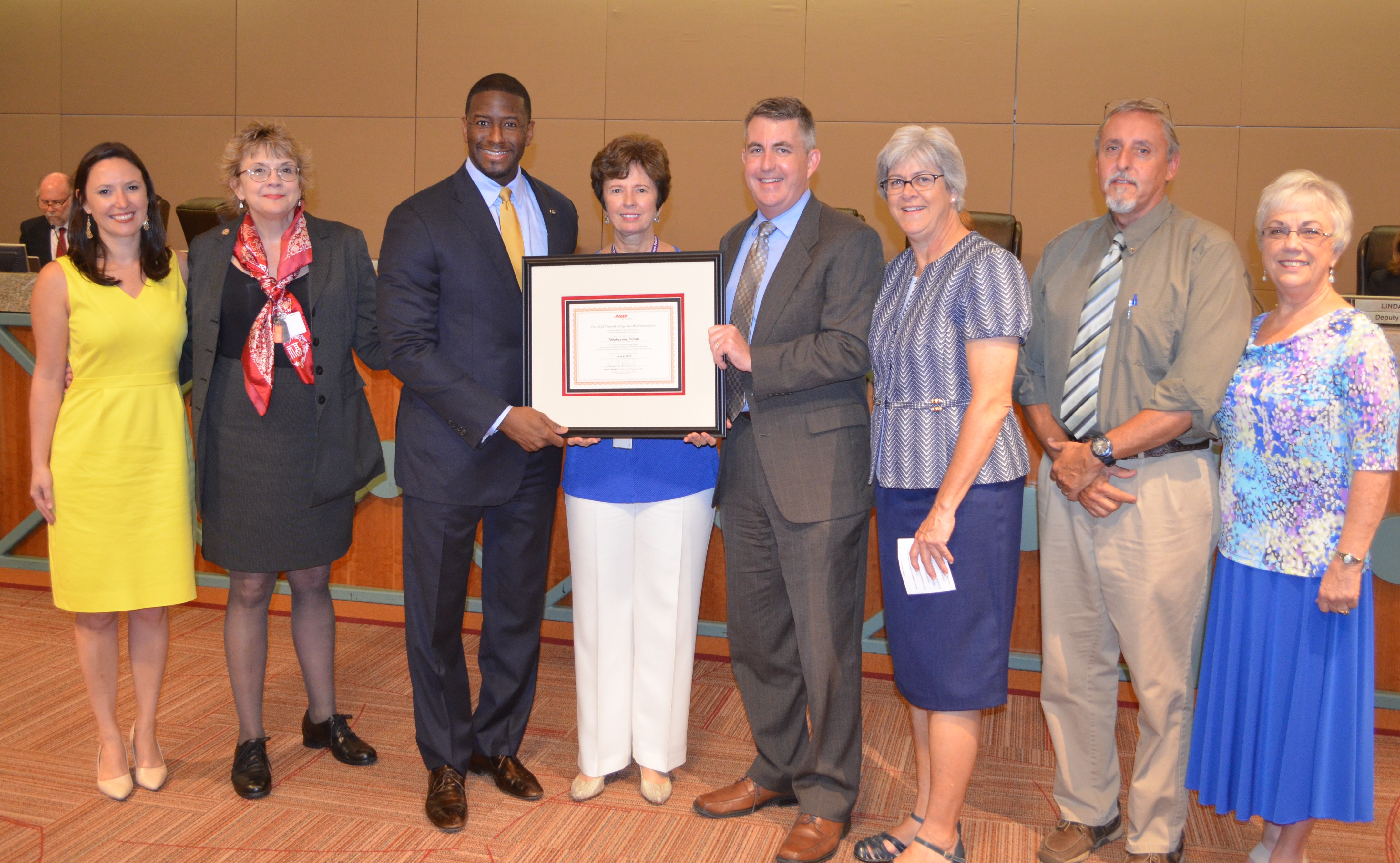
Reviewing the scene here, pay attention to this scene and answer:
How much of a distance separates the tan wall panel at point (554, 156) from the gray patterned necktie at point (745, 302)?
4.24 meters

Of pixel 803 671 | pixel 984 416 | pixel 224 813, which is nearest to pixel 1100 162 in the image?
pixel 984 416

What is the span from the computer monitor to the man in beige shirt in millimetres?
4331

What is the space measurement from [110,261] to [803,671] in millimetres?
2142

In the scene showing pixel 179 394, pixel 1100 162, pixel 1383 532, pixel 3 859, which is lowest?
pixel 3 859

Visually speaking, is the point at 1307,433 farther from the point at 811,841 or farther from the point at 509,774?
the point at 509,774

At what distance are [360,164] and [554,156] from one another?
1.46 meters

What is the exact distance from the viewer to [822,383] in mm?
2227

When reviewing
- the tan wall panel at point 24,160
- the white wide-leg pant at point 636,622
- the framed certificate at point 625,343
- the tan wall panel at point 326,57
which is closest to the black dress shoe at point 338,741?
the white wide-leg pant at point 636,622

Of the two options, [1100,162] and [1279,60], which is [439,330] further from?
[1279,60]

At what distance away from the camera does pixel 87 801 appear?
2617 mm

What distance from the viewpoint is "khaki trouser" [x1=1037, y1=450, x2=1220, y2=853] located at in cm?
221

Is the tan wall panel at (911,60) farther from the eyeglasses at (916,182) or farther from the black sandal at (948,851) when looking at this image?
the black sandal at (948,851)

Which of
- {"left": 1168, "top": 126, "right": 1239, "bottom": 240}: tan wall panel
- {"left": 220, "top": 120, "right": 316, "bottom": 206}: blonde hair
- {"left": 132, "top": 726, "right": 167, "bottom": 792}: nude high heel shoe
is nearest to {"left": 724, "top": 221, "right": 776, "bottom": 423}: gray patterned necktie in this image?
{"left": 220, "top": 120, "right": 316, "bottom": 206}: blonde hair

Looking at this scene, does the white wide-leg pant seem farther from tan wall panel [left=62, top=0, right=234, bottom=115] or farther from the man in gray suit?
tan wall panel [left=62, top=0, right=234, bottom=115]
